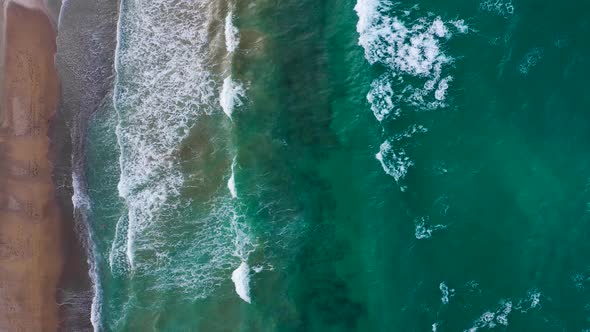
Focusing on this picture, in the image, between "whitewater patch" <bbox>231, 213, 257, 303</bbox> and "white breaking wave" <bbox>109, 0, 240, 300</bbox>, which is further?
"white breaking wave" <bbox>109, 0, 240, 300</bbox>

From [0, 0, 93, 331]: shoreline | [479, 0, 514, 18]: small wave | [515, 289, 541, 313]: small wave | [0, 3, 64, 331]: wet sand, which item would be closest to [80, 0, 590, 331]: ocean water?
[515, 289, 541, 313]: small wave

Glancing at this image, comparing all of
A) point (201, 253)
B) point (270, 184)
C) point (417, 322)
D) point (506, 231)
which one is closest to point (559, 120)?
point (506, 231)

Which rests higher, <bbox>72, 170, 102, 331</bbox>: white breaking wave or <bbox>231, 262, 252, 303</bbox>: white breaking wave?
<bbox>72, 170, 102, 331</bbox>: white breaking wave

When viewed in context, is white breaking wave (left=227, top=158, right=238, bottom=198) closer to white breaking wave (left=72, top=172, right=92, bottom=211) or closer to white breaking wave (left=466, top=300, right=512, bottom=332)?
white breaking wave (left=72, top=172, right=92, bottom=211)

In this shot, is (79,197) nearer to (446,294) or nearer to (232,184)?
(232,184)

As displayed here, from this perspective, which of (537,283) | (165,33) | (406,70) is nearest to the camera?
(537,283)

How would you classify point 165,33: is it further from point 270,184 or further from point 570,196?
point 570,196

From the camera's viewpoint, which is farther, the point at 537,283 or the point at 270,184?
the point at 270,184
